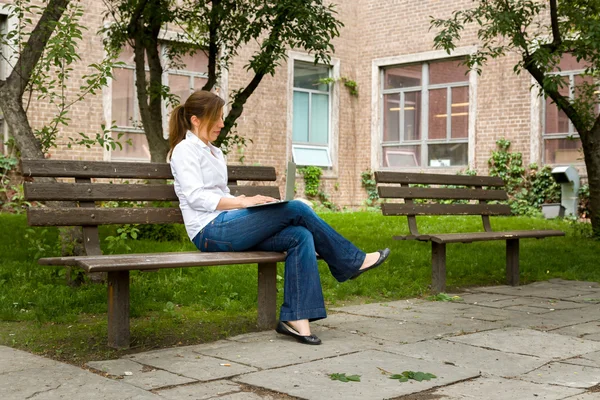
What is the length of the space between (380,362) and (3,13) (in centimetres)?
1176

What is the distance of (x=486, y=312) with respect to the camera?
5785mm

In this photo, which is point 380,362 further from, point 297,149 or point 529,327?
point 297,149

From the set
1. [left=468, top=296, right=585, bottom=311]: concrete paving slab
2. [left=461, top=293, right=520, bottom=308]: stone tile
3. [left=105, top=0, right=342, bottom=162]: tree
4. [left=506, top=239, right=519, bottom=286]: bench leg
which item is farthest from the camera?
[left=105, top=0, right=342, bottom=162]: tree

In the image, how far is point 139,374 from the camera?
12.4 ft

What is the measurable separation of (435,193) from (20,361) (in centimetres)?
407

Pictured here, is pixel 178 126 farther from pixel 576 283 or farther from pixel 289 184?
pixel 576 283

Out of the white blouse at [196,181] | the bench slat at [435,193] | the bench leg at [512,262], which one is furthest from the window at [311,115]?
the white blouse at [196,181]

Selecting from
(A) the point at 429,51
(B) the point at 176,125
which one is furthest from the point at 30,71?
(A) the point at 429,51

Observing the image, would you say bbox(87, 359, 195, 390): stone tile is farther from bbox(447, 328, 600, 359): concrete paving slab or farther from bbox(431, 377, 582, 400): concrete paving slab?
bbox(447, 328, 600, 359): concrete paving slab

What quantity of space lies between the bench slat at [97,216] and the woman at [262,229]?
273 millimetres

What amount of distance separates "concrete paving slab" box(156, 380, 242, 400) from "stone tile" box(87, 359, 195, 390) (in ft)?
0.27

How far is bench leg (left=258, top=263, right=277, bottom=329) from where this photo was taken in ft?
16.4

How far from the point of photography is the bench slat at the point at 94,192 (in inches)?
180

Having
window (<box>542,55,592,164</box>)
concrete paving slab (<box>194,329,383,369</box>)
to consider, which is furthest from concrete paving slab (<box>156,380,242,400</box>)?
window (<box>542,55,592,164</box>)
